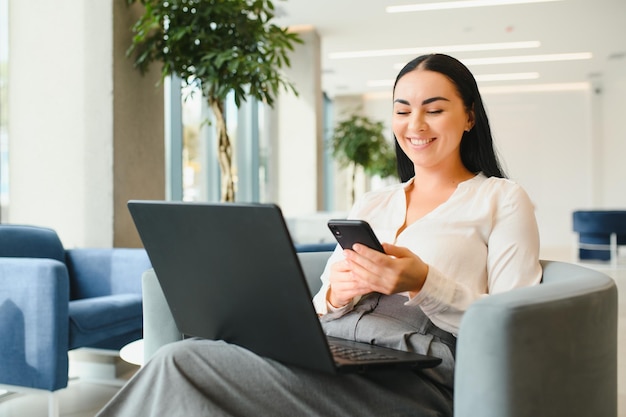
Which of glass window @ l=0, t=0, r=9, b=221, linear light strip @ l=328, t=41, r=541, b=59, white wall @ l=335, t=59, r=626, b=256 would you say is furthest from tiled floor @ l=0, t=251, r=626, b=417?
white wall @ l=335, t=59, r=626, b=256

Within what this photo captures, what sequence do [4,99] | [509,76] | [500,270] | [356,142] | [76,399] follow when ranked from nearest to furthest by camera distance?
[500,270], [76,399], [4,99], [356,142], [509,76]

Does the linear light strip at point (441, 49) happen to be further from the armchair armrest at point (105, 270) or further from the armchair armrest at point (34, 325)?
the armchair armrest at point (34, 325)

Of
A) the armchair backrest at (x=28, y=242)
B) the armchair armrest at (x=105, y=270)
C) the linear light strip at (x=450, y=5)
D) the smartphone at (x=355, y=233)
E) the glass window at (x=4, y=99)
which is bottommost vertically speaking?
the armchair armrest at (x=105, y=270)

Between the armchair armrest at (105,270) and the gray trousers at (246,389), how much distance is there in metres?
2.23

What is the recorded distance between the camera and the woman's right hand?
1443 millimetres

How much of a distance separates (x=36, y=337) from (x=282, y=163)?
6723 millimetres

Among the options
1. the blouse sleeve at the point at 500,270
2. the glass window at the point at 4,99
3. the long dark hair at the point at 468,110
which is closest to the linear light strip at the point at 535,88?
the glass window at the point at 4,99

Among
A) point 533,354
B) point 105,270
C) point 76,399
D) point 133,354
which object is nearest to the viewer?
point 533,354

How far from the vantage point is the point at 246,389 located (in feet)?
3.92

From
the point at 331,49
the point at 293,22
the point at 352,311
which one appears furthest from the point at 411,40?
the point at 352,311

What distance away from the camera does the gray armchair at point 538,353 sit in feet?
3.42

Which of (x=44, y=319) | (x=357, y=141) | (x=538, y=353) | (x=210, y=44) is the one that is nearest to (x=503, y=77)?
(x=357, y=141)

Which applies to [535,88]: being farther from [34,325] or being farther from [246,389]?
[246,389]

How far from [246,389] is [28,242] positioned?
2.43 m
